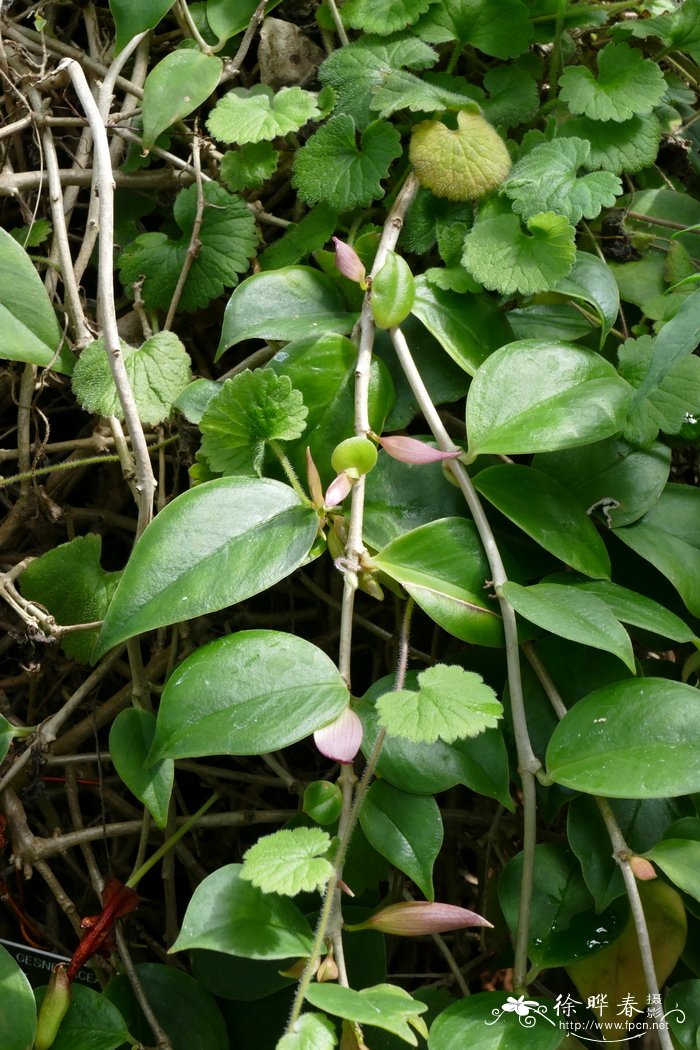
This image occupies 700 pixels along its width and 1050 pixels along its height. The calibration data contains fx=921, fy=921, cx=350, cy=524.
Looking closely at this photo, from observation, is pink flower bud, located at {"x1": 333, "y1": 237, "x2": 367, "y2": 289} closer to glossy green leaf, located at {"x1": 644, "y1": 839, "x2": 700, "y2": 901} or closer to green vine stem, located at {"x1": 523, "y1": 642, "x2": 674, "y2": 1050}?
green vine stem, located at {"x1": 523, "y1": 642, "x2": 674, "y2": 1050}

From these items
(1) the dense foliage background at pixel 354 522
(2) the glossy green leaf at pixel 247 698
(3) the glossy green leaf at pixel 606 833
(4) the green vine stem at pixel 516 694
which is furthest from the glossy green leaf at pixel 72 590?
(3) the glossy green leaf at pixel 606 833

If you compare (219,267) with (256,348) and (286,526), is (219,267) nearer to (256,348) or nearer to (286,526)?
(256,348)

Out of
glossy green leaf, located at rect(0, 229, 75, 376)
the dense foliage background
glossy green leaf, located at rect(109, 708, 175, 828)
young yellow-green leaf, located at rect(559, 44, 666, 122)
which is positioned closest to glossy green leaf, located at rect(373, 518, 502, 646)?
the dense foliage background

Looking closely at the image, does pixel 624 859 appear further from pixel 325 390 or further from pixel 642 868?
pixel 325 390

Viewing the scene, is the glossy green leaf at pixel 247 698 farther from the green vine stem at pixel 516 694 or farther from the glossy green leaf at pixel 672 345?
the glossy green leaf at pixel 672 345

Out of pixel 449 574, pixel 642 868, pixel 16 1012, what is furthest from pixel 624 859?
pixel 16 1012
